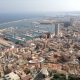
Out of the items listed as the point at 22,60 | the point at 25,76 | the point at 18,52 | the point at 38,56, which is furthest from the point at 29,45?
Result: the point at 25,76

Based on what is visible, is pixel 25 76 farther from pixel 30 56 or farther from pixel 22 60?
pixel 30 56

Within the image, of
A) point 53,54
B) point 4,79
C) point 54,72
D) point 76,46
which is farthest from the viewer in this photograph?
point 76,46

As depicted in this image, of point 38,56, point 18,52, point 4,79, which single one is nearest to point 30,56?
point 38,56

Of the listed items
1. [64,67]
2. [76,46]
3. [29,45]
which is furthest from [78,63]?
[29,45]

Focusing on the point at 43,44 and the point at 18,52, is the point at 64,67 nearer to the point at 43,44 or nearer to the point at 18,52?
the point at 18,52

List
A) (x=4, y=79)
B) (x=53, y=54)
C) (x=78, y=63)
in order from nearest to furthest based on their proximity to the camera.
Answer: (x=4, y=79), (x=78, y=63), (x=53, y=54)

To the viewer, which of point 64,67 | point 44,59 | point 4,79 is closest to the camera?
point 4,79

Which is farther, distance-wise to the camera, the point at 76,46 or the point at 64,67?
the point at 76,46

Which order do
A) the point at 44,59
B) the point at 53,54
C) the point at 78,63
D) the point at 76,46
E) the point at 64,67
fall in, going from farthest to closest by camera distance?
the point at 76,46, the point at 53,54, the point at 44,59, the point at 78,63, the point at 64,67

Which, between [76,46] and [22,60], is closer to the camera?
[22,60]
